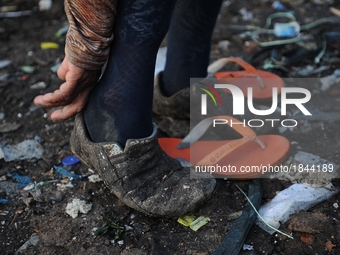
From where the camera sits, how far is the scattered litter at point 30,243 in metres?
1.46

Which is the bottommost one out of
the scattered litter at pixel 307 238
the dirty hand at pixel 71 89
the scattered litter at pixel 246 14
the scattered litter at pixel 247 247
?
the scattered litter at pixel 246 14

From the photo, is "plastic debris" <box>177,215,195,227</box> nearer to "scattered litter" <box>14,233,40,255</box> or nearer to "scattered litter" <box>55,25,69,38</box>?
"scattered litter" <box>14,233,40,255</box>

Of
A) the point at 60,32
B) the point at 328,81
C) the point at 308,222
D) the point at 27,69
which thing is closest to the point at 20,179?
the point at 27,69

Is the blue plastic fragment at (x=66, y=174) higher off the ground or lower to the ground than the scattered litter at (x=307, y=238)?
lower

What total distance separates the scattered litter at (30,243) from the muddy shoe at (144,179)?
30 cm

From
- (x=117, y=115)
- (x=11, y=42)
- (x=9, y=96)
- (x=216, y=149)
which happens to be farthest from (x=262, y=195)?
(x=11, y=42)

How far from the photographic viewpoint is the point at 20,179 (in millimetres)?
1802

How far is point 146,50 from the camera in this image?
146cm

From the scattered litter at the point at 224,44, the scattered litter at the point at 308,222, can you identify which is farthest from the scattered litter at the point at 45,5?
the scattered litter at the point at 308,222

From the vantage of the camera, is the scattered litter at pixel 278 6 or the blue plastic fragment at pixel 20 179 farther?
the scattered litter at pixel 278 6

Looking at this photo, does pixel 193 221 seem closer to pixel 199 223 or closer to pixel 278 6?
pixel 199 223

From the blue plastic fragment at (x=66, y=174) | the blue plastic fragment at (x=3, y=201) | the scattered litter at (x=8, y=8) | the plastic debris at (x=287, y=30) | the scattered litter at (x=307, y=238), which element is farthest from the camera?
the scattered litter at (x=8, y=8)

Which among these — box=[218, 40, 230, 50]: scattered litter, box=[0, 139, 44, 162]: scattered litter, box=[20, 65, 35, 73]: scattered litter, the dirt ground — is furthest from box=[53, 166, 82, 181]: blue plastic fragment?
box=[218, 40, 230, 50]: scattered litter

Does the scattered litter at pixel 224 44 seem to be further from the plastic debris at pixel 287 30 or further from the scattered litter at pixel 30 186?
the scattered litter at pixel 30 186
